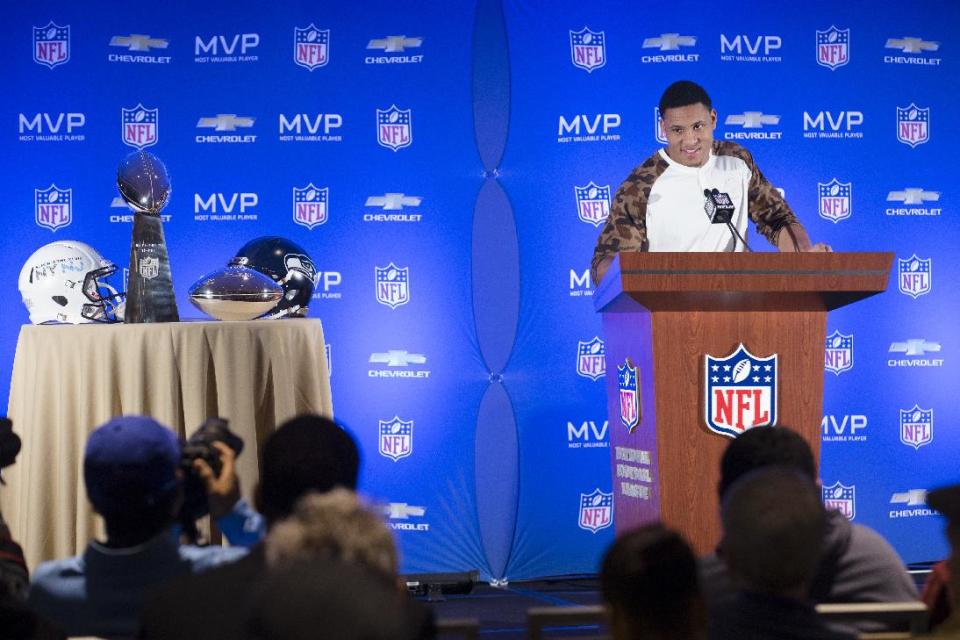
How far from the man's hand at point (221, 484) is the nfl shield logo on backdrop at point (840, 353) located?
4419 mm

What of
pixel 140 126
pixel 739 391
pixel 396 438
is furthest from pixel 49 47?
pixel 739 391

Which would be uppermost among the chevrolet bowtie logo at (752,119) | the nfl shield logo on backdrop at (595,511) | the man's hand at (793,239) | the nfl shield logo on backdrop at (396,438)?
the chevrolet bowtie logo at (752,119)

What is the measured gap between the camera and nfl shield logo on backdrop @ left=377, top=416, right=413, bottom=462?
19.9ft

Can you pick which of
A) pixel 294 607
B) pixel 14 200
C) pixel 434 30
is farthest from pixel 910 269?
pixel 294 607

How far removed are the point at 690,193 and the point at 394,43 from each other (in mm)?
2513

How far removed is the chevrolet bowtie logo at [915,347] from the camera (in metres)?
6.31

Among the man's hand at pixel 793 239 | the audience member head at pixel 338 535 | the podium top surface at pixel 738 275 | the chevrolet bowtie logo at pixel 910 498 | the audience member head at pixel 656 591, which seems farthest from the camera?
the chevrolet bowtie logo at pixel 910 498

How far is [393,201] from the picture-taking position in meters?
6.15

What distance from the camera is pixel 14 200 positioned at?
6.04 m

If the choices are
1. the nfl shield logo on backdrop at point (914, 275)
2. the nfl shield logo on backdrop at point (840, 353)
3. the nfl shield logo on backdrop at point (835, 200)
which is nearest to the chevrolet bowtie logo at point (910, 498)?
the nfl shield logo on backdrop at point (840, 353)

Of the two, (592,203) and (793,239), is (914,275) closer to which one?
(592,203)

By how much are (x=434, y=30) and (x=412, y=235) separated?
116cm

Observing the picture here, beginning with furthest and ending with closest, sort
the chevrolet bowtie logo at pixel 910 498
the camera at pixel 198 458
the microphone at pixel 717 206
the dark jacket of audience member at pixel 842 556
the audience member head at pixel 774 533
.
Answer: the chevrolet bowtie logo at pixel 910 498, the microphone at pixel 717 206, the camera at pixel 198 458, the dark jacket of audience member at pixel 842 556, the audience member head at pixel 774 533

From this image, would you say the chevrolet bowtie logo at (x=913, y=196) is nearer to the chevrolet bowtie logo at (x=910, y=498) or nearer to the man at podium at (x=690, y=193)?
the chevrolet bowtie logo at (x=910, y=498)
